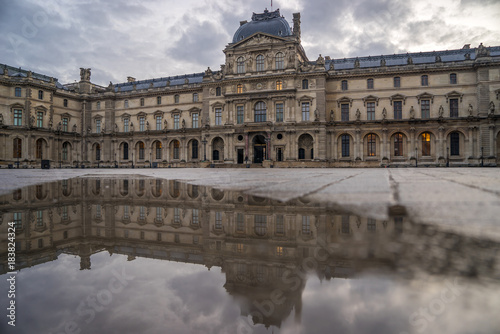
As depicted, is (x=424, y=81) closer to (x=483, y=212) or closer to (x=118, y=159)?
(x=483, y=212)

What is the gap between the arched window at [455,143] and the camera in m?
34.8

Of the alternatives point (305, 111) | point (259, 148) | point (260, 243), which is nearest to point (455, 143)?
point (305, 111)

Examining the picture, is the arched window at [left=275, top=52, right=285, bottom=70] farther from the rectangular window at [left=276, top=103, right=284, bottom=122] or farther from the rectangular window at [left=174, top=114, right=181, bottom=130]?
the rectangular window at [left=174, top=114, right=181, bottom=130]

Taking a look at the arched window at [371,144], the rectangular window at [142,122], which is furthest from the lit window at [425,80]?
the rectangular window at [142,122]

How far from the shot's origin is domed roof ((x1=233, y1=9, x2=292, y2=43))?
40031 millimetres

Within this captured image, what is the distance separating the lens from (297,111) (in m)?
37.8

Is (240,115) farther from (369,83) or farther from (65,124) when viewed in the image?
(65,124)

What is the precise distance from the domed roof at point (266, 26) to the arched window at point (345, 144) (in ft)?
51.1

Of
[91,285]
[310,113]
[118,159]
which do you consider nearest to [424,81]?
[310,113]

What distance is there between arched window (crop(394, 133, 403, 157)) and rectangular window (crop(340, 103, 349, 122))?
6281mm

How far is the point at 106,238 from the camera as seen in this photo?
2.38 meters

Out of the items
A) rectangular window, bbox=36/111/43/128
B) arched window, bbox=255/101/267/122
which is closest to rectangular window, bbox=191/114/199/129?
arched window, bbox=255/101/267/122

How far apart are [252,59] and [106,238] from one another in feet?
132

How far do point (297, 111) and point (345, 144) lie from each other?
7.40 metres
